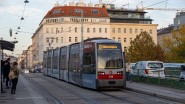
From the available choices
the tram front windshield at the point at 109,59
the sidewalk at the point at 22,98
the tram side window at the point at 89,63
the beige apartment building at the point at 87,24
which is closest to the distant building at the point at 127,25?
the beige apartment building at the point at 87,24

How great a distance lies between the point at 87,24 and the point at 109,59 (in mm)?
102448

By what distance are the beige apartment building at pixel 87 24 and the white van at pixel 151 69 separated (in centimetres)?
9062

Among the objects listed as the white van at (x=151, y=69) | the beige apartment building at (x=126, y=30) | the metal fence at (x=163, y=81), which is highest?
the beige apartment building at (x=126, y=30)

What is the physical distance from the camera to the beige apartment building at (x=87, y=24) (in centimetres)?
12506

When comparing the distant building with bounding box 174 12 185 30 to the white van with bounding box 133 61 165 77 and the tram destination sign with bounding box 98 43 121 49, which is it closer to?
the white van with bounding box 133 61 165 77

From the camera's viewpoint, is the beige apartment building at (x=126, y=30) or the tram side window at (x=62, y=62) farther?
the beige apartment building at (x=126, y=30)

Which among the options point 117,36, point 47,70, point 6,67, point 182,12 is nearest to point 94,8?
point 117,36

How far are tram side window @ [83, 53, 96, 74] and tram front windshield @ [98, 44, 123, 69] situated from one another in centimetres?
51

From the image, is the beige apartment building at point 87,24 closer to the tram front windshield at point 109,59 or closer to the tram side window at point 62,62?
the tram side window at point 62,62

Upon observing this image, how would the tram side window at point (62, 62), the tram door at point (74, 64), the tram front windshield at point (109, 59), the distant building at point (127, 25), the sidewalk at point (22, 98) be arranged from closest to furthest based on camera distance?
the sidewalk at point (22, 98) < the tram front windshield at point (109, 59) < the tram door at point (74, 64) < the tram side window at point (62, 62) < the distant building at point (127, 25)

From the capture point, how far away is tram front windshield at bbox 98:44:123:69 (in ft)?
80.2

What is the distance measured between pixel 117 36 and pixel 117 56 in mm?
108105

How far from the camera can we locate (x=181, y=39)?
299 feet

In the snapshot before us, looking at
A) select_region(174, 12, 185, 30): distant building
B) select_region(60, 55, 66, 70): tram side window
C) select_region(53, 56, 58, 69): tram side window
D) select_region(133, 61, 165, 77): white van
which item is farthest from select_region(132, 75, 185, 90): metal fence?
select_region(174, 12, 185, 30): distant building
